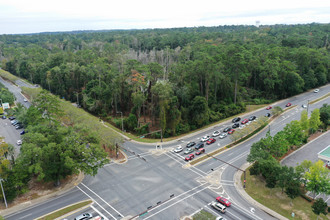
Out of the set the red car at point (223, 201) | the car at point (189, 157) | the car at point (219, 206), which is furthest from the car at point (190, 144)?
the car at point (219, 206)

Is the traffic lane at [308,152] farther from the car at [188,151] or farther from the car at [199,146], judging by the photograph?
the car at [188,151]

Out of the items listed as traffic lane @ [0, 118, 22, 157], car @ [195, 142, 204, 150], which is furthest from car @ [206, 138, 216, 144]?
traffic lane @ [0, 118, 22, 157]

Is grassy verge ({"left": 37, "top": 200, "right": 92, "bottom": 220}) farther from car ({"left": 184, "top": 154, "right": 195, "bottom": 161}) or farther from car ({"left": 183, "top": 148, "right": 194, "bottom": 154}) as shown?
car ({"left": 183, "top": 148, "right": 194, "bottom": 154})

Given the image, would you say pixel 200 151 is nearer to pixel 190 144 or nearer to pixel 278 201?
pixel 190 144

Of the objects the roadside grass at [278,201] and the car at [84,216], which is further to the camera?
the roadside grass at [278,201]

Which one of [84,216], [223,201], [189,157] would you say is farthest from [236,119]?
[84,216]

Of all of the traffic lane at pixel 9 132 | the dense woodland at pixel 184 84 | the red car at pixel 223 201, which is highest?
the dense woodland at pixel 184 84

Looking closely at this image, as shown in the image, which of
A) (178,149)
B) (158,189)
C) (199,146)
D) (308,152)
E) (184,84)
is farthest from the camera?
(184,84)
